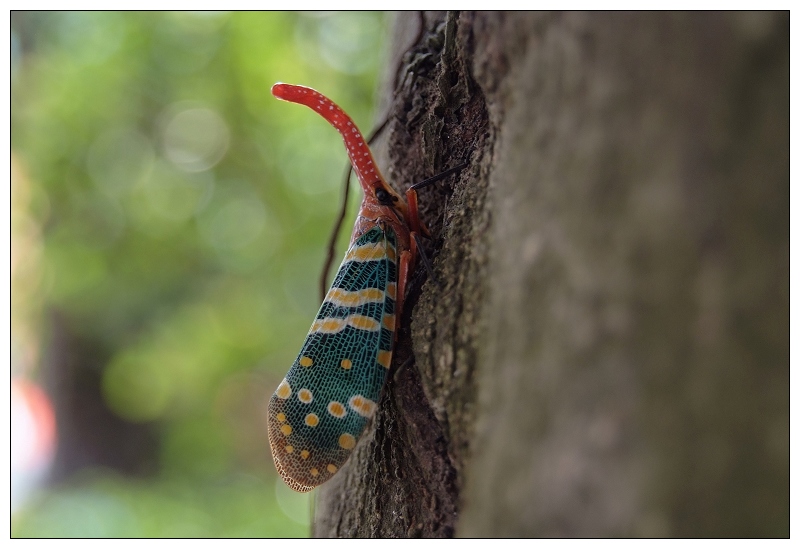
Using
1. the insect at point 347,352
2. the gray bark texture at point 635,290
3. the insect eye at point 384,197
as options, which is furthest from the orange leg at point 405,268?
the gray bark texture at point 635,290

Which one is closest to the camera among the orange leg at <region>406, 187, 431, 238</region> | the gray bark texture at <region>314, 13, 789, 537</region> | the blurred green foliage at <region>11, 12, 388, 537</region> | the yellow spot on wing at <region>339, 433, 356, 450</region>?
the gray bark texture at <region>314, 13, 789, 537</region>

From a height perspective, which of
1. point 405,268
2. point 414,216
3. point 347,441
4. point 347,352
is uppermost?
point 414,216

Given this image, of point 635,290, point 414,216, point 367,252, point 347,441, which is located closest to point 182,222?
point 367,252

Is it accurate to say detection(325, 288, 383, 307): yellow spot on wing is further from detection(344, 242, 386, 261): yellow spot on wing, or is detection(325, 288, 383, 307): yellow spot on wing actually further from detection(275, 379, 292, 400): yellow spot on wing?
detection(275, 379, 292, 400): yellow spot on wing

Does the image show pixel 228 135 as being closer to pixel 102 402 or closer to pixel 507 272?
pixel 102 402

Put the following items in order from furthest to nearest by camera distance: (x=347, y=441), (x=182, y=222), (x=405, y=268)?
(x=182, y=222) < (x=405, y=268) < (x=347, y=441)

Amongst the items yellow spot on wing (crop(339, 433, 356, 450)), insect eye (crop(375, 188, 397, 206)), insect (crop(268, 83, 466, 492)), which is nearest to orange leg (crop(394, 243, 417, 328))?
insect (crop(268, 83, 466, 492))

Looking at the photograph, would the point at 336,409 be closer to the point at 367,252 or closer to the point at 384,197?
the point at 367,252
